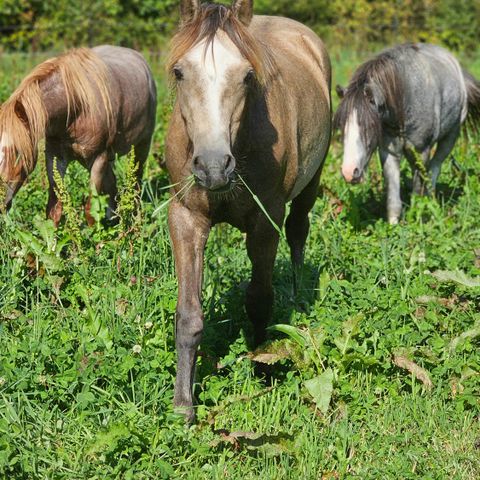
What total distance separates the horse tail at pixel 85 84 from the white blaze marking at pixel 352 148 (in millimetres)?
1995

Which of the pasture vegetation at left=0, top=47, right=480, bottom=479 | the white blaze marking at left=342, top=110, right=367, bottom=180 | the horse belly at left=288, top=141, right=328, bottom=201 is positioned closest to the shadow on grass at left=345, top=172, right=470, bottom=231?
the white blaze marking at left=342, top=110, right=367, bottom=180

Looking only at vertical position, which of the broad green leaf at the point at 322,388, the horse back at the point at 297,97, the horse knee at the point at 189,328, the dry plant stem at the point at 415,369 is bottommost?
the dry plant stem at the point at 415,369

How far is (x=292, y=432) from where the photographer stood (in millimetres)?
3854

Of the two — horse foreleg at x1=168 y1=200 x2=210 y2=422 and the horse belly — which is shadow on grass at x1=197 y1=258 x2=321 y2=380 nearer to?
horse foreleg at x1=168 y1=200 x2=210 y2=422

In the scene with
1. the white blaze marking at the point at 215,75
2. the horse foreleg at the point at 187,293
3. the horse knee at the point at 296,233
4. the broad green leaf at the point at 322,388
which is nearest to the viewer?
the white blaze marking at the point at 215,75

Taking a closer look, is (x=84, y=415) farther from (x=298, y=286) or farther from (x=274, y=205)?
(x=298, y=286)

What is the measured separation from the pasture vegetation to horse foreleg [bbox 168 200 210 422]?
0.38ft

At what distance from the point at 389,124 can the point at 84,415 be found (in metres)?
4.72

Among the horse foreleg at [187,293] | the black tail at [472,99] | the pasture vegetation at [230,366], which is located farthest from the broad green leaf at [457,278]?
the black tail at [472,99]

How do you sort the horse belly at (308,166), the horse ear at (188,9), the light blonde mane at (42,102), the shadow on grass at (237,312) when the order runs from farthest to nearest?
1. the light blonde mane at (42,102)
2. the horse belly at (308,166)
3. the shadow on grass at (237,312)
4. the horse ear at (188,9)

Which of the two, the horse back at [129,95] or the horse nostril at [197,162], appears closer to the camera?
the horse nostril at [197,162]

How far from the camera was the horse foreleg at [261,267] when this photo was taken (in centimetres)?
410

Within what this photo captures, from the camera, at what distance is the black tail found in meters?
8.42

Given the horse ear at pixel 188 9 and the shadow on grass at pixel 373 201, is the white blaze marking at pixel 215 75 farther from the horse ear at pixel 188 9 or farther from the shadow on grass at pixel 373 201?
the shadow on grass at pixel 373 201
